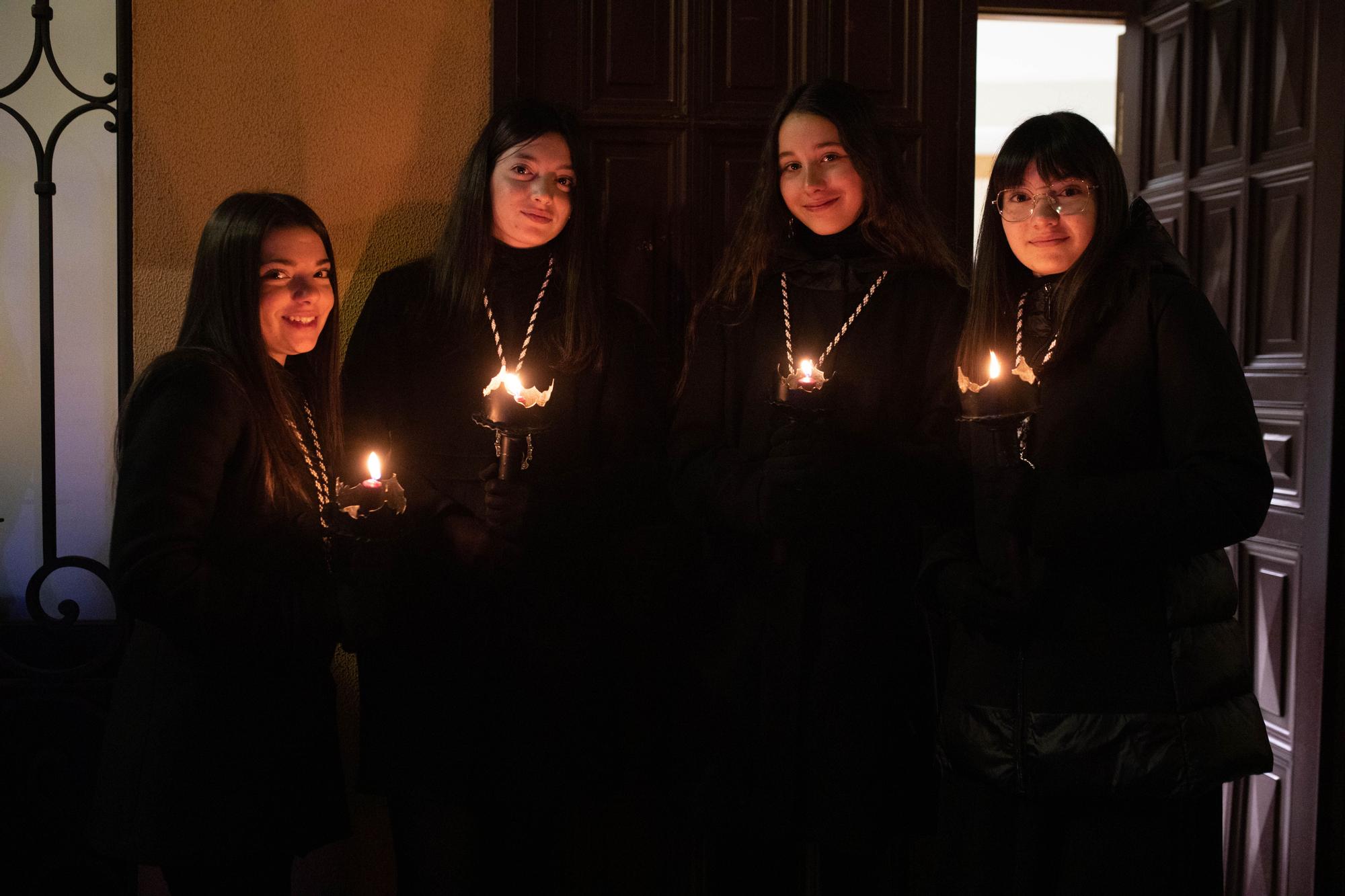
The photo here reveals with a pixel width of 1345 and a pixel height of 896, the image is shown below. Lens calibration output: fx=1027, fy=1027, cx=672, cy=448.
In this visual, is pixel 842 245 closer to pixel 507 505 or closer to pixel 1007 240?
pixel 1007 240

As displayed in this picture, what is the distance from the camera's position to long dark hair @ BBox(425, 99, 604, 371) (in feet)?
8.63

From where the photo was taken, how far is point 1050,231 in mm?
2207

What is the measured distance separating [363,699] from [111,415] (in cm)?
127

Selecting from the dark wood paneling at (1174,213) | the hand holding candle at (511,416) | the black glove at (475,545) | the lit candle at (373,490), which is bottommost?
the black glove at (475,545)

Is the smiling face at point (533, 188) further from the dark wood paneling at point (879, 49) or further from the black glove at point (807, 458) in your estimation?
the dark wood paneling at point (879, 49)

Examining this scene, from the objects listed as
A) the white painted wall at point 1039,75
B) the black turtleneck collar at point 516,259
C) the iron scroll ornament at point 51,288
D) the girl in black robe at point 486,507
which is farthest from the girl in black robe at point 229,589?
the white painted wall at point 1039,75

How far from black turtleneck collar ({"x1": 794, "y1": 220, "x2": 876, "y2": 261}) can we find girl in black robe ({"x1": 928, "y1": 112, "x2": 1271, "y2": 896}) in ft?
1.47

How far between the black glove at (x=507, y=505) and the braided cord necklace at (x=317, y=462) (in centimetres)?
36

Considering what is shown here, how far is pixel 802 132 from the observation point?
2.60 metres

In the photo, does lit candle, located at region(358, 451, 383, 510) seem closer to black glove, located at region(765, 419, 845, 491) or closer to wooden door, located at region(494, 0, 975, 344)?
black glove, located at region(765, 419, 845, 491)

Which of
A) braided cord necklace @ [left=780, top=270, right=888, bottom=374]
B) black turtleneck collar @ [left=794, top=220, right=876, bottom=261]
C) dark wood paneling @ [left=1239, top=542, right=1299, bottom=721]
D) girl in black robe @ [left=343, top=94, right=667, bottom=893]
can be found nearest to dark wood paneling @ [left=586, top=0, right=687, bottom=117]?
girl in black robe @ [left=343, top=94, right=667, bottom=893]

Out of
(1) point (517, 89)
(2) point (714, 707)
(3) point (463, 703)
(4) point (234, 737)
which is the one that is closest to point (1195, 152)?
A: (1) point (517, 89)

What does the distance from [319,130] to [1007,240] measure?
201cm

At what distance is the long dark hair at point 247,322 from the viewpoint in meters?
2.20
